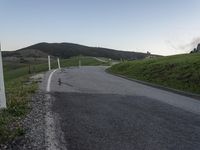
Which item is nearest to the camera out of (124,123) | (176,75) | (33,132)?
(33,132)

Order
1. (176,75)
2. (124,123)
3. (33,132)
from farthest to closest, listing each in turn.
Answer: (176,75) < (124,123) < (33,132)

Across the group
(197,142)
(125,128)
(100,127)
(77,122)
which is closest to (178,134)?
(197,142)

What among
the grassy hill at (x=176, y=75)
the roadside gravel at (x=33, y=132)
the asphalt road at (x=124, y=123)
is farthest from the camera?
the grassy hill at (x=176, y=75)

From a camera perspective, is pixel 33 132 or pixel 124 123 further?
pixel 124 123

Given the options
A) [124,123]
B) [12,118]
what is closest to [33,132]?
[12,118]

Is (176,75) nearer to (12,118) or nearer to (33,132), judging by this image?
(12,118)

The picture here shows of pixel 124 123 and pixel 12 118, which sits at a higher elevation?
A: pixel 12 118

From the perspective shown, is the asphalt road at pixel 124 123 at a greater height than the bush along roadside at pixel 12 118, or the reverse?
the bush along roadside at pixel 12 118

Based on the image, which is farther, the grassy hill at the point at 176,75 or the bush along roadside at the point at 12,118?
the grassy hill at the point at 176,75

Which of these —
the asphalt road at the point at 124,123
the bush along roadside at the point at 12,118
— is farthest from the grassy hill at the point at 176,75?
the bush along roadside at the point at 12,118

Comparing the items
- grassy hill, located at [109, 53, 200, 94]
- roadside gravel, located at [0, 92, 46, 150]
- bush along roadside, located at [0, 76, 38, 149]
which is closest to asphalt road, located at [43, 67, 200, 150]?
roadside gravel, located at [0, 92, 46, 150]

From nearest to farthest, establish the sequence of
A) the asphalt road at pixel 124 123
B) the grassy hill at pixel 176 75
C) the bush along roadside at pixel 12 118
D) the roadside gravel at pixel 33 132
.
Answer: the roadside gravel at pixel 33 132 → the asphalt road at pixel 124 123 → the bush along roadside at pixel 12 118 → the grassy hill at pixel 176 75

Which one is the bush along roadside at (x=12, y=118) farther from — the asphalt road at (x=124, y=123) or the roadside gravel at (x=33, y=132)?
the asphalt road at (x=124, y=123)

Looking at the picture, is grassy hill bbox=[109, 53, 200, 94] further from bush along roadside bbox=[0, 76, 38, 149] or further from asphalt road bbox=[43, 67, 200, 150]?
bush along roadside bbox=[0, 76, 38, 149]
